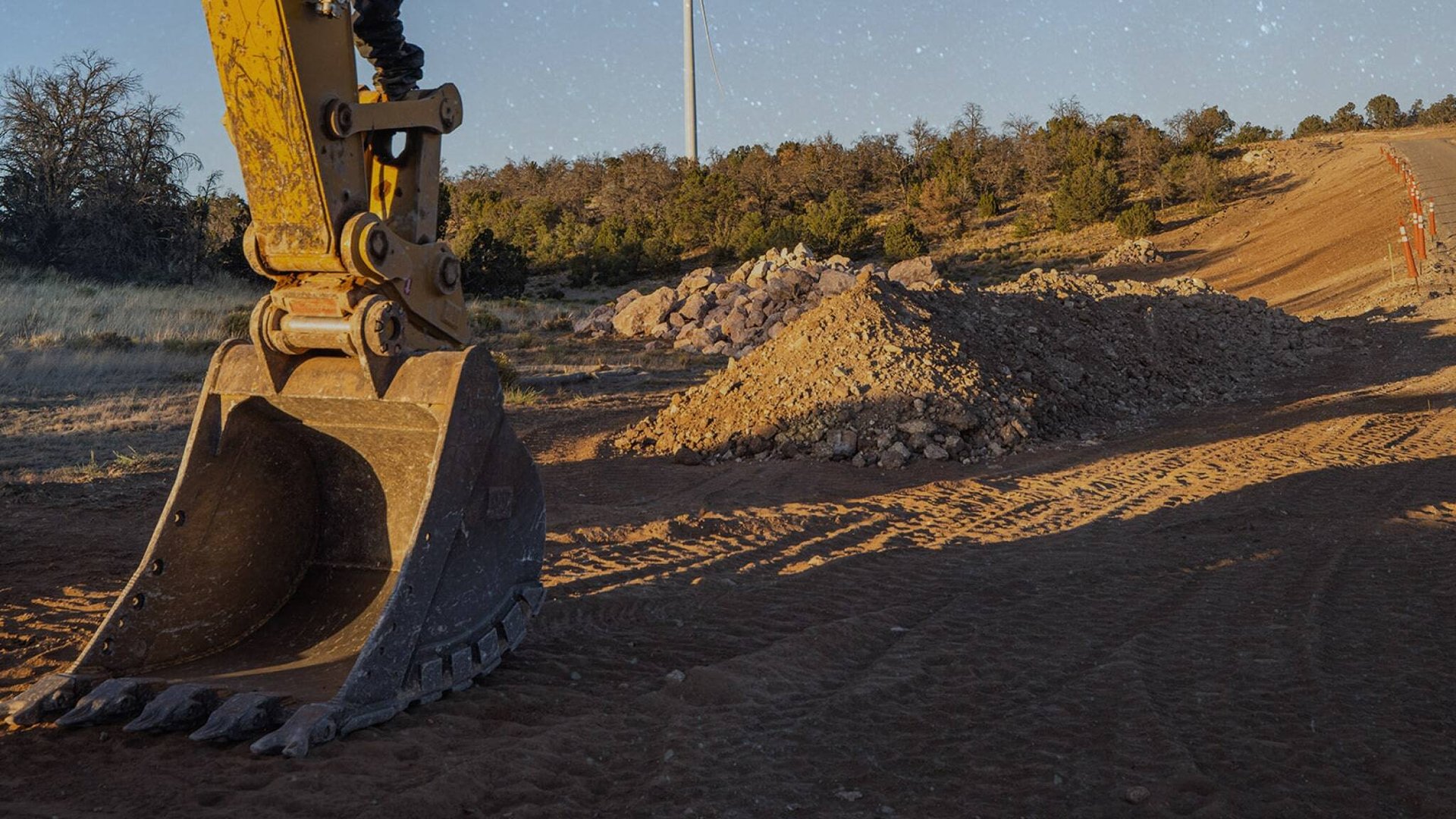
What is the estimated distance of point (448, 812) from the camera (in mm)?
3215

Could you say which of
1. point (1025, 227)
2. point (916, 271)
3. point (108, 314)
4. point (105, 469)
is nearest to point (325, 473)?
point (105, 469)

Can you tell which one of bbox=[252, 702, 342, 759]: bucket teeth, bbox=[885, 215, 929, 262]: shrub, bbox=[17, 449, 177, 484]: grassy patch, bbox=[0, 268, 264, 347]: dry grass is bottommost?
bbox=[252, 702, 342, 759]: bucket teeth

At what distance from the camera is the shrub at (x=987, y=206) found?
4509 cm

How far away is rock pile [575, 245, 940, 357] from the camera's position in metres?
23.6

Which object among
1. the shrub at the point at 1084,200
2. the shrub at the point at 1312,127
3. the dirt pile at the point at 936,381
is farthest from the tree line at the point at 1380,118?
the dirt pile at the point at 936,381

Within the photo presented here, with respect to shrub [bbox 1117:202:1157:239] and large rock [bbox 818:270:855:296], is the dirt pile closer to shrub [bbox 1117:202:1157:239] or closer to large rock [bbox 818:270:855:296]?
large rock [bbox 818:270:855:296]

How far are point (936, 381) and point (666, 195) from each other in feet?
145

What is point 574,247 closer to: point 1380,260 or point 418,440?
point 1380,260

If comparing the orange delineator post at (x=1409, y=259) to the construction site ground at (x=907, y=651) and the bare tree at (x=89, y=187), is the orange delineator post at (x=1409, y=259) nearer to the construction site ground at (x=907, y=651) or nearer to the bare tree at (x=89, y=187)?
the construction site ground at (x=907, y=651)

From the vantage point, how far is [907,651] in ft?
16.8

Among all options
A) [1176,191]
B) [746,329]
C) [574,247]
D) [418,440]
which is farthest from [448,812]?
[1176,191]

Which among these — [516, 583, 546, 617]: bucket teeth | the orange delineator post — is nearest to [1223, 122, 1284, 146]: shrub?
the orange delineator post

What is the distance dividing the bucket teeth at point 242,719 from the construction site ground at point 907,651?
6cm

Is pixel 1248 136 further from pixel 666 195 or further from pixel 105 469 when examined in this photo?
pixel 105 469
